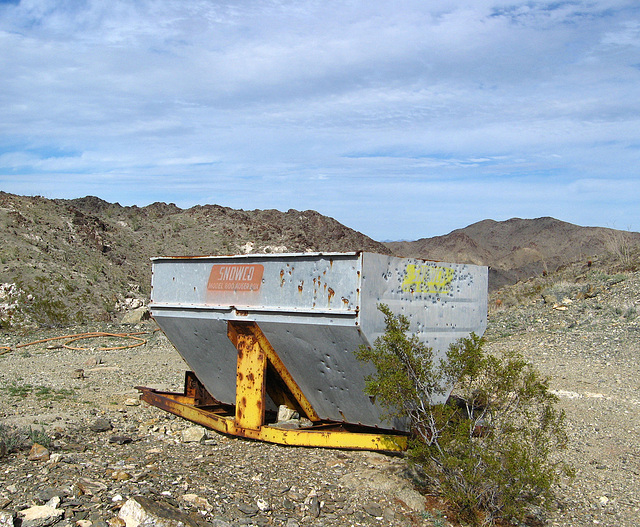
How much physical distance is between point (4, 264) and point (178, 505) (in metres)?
15.4

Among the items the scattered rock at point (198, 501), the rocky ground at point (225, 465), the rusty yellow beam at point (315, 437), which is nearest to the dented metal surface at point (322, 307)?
the rusty yellow beam at point (315, 437)

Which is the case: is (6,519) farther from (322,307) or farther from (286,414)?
(286,414)

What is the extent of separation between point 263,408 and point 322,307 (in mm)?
1331

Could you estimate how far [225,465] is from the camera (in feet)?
15.2

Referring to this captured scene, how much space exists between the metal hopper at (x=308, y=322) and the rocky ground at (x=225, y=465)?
29 cm

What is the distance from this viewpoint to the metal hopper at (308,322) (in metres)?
4.48

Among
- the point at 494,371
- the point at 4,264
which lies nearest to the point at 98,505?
the point at 494,371

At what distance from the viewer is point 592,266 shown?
18.6m

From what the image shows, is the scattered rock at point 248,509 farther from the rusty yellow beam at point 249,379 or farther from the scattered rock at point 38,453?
the scattered rock at point 38,453

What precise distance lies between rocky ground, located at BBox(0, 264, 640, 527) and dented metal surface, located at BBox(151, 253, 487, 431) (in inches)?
25.0

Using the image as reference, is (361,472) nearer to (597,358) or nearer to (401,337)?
(401,337)

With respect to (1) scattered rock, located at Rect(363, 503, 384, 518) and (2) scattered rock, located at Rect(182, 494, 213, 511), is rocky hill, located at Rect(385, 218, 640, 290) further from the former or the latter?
(2) scattered rock, located at Rect(182, 494, 213, 511)

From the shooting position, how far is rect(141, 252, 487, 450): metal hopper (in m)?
4.48

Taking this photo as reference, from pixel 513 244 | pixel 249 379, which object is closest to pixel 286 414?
pixel 249 379
